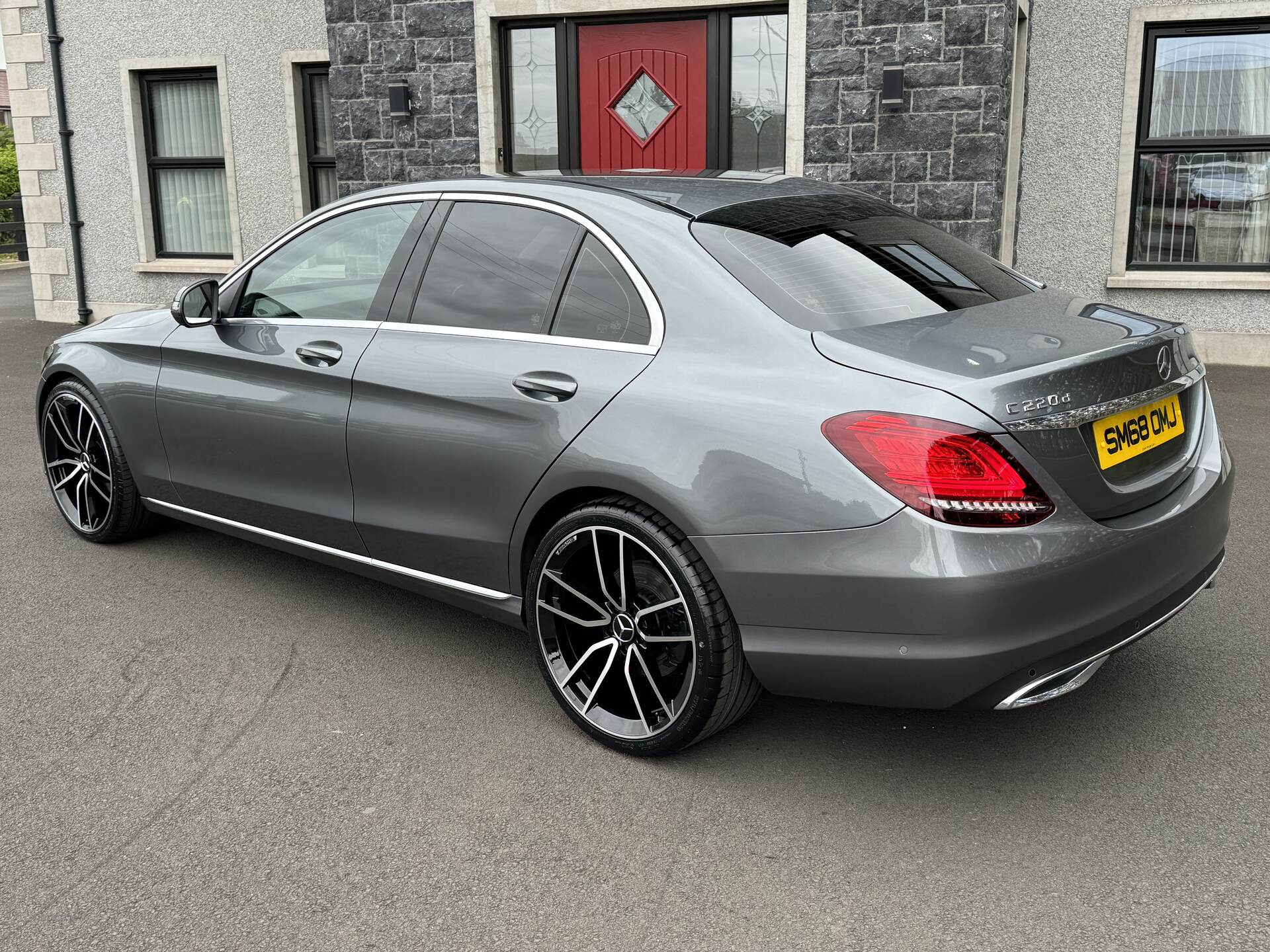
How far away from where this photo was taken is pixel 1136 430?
3.04 meters

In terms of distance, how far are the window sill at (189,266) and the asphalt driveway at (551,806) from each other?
867cm

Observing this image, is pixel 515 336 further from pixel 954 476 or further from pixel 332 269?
pixel 954 476

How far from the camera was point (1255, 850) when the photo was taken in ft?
9.27

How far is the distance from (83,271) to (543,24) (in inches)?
262

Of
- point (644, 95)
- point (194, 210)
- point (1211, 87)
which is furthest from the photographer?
point (194, 210)

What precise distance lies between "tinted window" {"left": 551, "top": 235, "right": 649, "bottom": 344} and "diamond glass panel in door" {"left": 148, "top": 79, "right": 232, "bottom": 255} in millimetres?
10004

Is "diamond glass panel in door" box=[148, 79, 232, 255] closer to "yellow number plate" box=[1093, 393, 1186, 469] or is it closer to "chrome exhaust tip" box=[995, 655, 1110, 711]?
"yellow number plate" box=[1093, 393, 1186, 469]

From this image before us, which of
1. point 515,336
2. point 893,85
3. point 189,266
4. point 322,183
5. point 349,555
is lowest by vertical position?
point 349,555

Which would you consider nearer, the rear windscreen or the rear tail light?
the rear tail light

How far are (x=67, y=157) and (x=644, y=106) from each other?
7.09 m

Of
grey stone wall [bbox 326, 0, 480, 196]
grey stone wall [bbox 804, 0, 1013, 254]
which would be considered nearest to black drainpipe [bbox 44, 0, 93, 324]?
grey stone wall [bbox 326, 0, 480, 196]

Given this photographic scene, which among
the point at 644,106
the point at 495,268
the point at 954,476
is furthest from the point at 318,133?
the point at 954,476

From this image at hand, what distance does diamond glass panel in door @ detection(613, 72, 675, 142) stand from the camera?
30.6ft

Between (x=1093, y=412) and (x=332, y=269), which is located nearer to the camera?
(x=1093, y=412)
